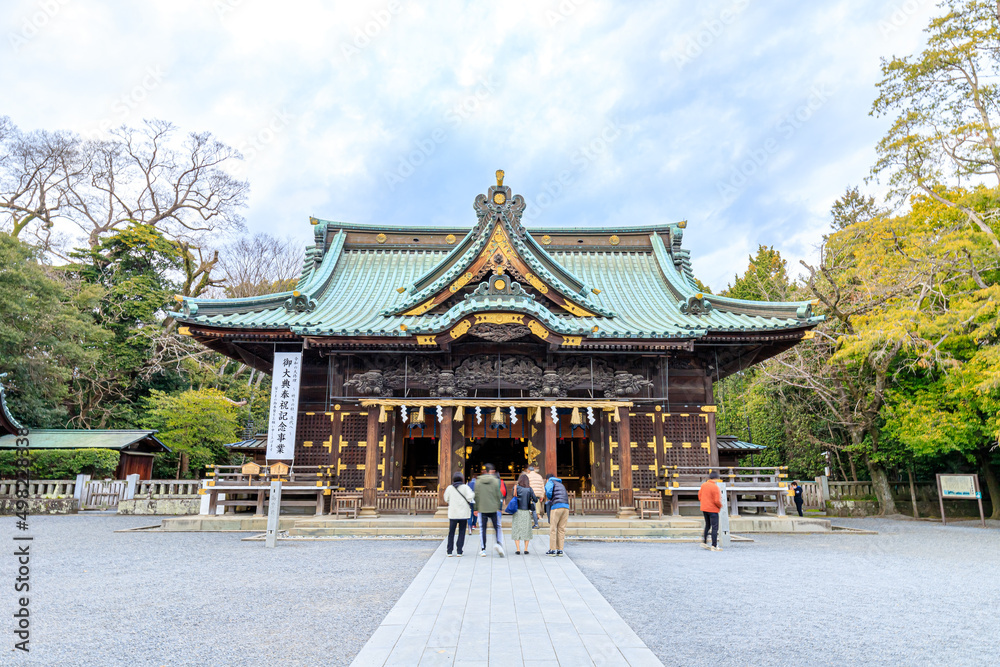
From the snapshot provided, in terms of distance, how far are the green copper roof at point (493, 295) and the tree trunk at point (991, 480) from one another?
10239 millimetres

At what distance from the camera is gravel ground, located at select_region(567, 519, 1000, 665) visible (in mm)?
5516

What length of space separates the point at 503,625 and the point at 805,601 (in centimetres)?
442

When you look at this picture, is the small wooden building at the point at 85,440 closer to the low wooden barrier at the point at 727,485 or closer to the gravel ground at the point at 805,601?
the gravel ground at the point at 805,601

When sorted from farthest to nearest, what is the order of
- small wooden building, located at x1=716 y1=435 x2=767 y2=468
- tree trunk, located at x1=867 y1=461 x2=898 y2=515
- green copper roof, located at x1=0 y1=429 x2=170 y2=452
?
green copper roof, located at x1=0 y1=429 x2=170 y2=452 < tree trunk, located at x1=867 y1=461 x2=898 y2=515 < small wooden building, located at x1=716 y1=435 x2=767 y2=468

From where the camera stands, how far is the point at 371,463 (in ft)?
55.0

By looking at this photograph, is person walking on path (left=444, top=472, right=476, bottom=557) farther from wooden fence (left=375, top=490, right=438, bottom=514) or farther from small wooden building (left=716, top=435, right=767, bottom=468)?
small wooden building (left=716, top=435, right=767, bottom=468)

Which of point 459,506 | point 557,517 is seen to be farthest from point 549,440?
point 459,506

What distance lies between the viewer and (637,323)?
1828 centimetres

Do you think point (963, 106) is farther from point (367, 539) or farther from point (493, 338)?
point (367, 539)

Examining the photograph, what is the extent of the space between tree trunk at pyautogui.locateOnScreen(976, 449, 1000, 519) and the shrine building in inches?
374

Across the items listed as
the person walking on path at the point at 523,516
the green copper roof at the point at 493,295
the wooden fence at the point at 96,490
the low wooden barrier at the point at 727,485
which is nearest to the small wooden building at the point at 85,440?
the wooden fence at the point at 96,490

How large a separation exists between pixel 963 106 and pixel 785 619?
23.6m

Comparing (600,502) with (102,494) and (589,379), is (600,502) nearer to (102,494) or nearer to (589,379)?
(589,379)

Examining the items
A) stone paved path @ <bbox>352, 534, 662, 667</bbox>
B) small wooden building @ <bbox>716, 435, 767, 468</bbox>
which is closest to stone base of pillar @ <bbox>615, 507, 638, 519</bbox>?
small wooden building @ <bbox>716, 435, 767, 468</bbox>
